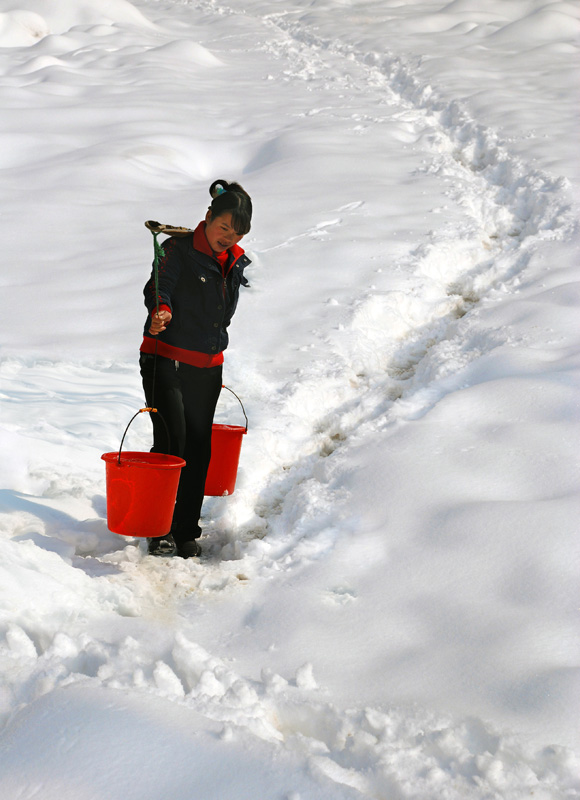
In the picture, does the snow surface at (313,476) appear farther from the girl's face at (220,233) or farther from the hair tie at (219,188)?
the hair tie at (219,188)

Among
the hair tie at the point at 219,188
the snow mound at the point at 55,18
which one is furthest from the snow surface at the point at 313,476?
the snow mound at the point at 55,18

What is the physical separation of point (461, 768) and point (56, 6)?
52.3ft

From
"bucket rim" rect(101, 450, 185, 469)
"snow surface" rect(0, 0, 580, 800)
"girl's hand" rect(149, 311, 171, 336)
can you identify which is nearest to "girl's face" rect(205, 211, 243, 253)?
"girl's hand" rect(149, 311, 171, 336)

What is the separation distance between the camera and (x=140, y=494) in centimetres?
271

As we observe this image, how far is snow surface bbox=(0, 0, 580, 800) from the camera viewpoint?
5.77 ft

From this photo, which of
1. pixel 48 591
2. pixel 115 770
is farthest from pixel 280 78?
pixel 115 770

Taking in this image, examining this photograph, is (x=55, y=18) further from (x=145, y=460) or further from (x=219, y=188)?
(x=145, y=460)

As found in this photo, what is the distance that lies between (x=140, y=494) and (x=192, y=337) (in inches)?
24.8

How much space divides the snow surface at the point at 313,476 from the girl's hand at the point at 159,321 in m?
0.88

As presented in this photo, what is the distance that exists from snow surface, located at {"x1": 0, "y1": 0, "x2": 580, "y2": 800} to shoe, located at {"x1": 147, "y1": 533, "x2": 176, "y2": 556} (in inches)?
4.1

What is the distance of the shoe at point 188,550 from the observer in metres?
2.99

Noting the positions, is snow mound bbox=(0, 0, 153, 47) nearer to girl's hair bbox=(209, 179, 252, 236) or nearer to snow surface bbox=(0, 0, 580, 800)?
snow surface bbox=(0, 0, 580, 800)

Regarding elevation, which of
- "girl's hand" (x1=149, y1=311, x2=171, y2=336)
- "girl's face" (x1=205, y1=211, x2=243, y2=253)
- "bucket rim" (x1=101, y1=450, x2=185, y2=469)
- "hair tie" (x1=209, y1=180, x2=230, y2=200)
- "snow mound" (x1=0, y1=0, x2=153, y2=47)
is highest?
"snow mound" (x1=0, y1=0, x2=153, y2=47)

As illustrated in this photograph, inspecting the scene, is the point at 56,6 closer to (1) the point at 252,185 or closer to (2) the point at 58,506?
(1) the point at 252,185
